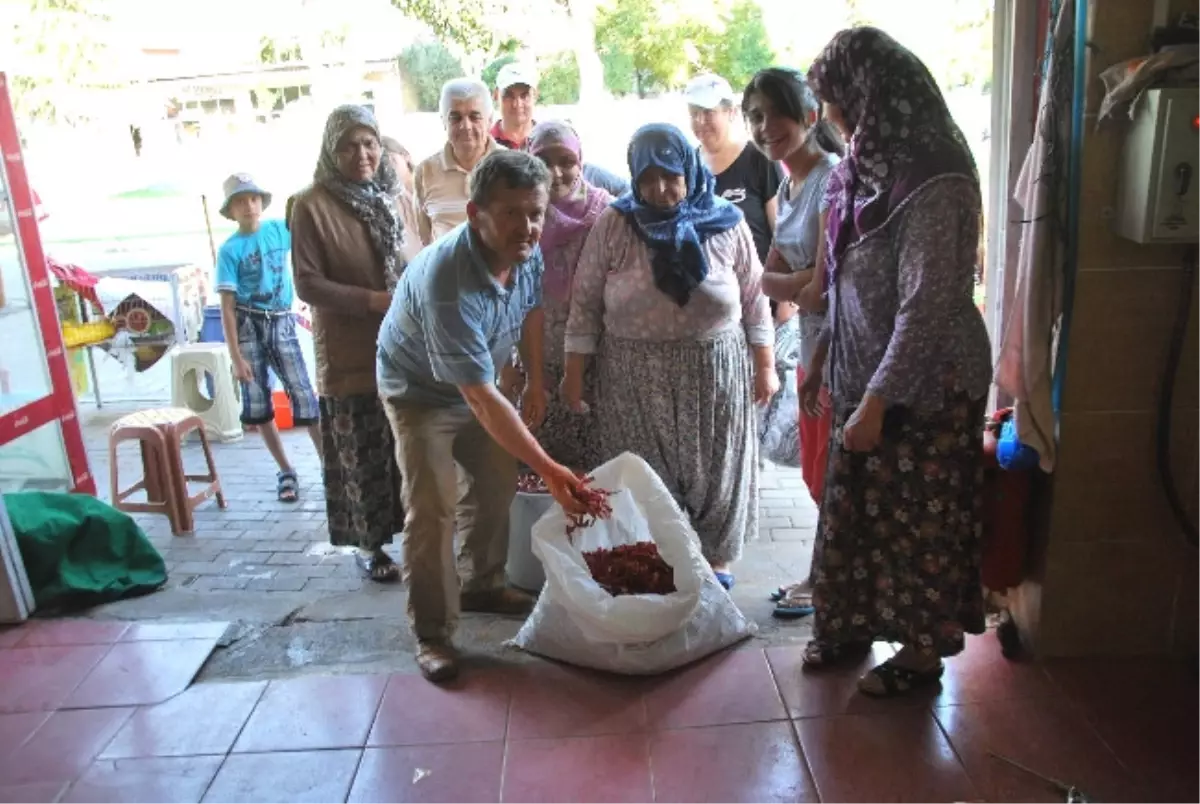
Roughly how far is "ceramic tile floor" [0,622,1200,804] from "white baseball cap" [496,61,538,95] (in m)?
2.17

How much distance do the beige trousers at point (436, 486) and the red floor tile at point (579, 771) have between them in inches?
20.7

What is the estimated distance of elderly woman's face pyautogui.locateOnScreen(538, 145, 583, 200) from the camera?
282 cm

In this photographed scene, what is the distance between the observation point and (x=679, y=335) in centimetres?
272

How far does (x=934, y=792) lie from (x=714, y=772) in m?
0.46

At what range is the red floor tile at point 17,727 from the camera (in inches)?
89.6

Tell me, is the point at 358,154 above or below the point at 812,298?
above

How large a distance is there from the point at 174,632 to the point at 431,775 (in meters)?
1.13

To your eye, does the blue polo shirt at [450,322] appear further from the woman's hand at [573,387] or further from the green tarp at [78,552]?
the green tarp at [78,552]

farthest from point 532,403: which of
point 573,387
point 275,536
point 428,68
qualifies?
point 428,68

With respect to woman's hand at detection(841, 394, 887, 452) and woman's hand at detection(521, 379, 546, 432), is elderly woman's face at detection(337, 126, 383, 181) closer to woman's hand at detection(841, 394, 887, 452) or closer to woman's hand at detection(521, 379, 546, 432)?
woman's hand at detection(521, 379, 546, 432)

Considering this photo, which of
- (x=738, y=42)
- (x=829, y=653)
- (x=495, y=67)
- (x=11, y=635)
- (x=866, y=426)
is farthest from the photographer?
(x=738, y=42)

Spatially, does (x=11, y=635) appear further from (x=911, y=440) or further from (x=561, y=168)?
(x=911, y=440)

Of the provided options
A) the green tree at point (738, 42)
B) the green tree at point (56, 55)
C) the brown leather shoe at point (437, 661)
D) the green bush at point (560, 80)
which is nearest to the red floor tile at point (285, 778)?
the brown leather shoe at point (437, 661)

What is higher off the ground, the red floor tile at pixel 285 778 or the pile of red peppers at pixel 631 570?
the pile of red peppers at pixel 631 570
